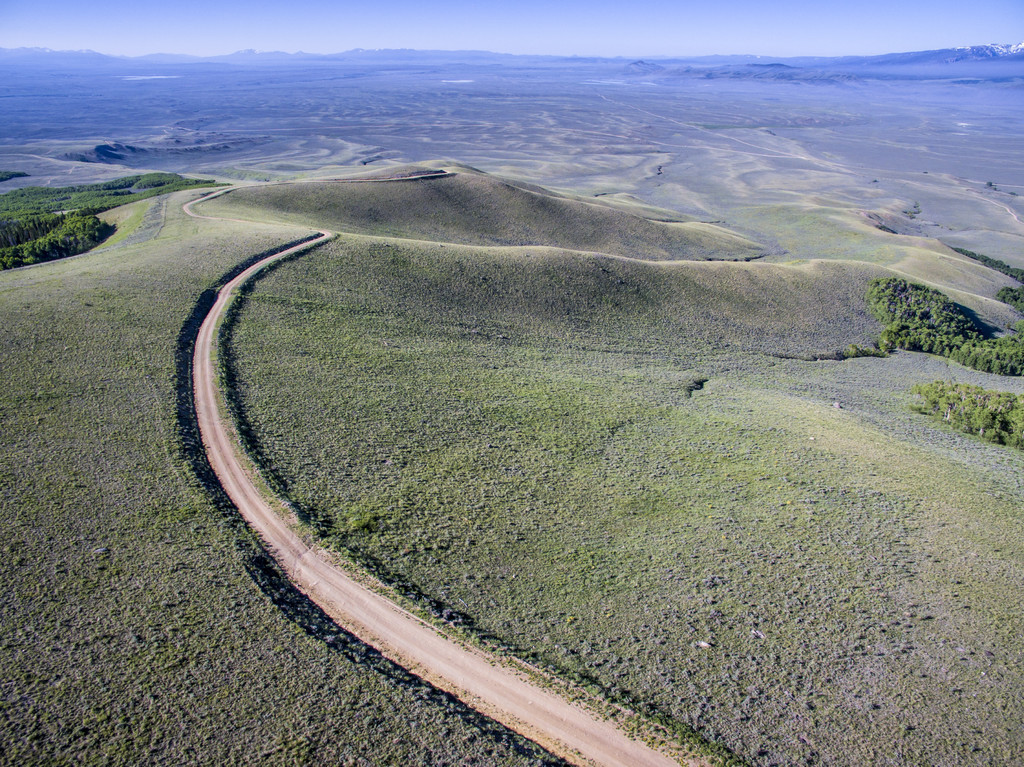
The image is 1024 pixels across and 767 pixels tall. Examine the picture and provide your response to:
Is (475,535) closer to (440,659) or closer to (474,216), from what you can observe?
(440,659)

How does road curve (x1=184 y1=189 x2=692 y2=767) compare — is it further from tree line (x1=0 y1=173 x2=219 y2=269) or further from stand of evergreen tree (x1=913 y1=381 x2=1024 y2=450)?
tree line (x1=0 y1=173 x2=219 y2=269)

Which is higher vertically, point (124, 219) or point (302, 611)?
point (124, 219)

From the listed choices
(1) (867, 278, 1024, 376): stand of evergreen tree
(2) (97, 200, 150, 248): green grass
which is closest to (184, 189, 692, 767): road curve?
(2) (97, 200, 150, 248): green grass

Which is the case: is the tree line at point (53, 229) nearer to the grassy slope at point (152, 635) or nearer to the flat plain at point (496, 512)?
the flat plain at point (496, 512)

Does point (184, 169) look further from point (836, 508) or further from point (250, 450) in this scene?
point (836, 508)

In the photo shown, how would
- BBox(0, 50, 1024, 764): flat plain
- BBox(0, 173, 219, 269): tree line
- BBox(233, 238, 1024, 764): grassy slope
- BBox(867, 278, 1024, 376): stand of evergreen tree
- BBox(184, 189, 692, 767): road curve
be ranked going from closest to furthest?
→ 1. BBox(184, 189, 692, 767): road curve
2. BBox(0, 50, 1024, 764): flat plain
3. BBox(233, 238, 1024, 764): grassy slope
4. BBox(867, 278, 1024, 376): stand of evergreen tree
5. BBox(0, 173, 219, 269): tree line

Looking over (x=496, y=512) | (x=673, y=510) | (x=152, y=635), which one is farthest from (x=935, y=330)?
(x=152, y=635)
